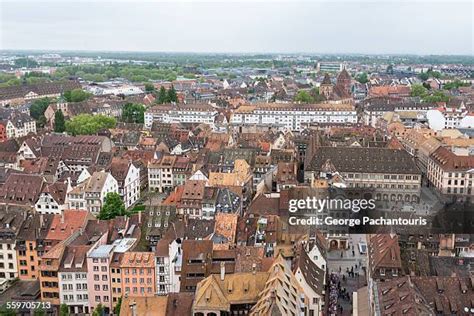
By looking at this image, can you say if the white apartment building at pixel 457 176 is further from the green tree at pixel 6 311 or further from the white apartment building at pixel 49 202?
the green tree at pixel 6 311

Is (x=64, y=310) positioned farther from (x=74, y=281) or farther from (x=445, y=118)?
(x=445, y=118)

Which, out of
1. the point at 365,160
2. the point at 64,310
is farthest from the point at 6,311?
the point at 365,160

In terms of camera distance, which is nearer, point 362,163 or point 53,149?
point 362,163

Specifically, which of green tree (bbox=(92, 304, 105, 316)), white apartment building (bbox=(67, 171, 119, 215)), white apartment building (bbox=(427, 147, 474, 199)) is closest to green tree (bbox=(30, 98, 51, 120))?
white apartment building (bbox=(67, 171, 119, 215))

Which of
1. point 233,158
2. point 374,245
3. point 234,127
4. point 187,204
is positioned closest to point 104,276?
point 187,204

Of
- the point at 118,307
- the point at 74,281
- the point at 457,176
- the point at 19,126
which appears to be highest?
the point at 19,126

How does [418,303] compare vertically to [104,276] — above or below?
above

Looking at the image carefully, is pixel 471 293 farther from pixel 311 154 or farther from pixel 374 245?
pixel 311 154
